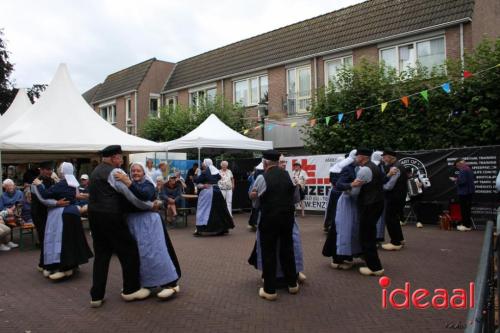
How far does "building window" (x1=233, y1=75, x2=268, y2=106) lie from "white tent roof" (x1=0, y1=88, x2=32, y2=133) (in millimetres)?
9924

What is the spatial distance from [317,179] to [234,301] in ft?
33.4

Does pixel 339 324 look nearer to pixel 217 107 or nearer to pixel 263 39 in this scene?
pixel 217 107

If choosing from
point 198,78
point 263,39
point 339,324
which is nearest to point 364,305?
point 339,324

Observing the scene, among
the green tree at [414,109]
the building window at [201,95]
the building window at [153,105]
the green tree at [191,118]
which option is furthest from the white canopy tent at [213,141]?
the building window at [153,105]

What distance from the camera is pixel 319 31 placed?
20438mm

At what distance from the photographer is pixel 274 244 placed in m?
5.58

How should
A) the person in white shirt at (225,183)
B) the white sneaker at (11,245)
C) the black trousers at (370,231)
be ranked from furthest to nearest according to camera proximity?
1. the person in white shirt at (225,183)
2. the white sneaker at (11,245)
3. the black trousers at (370,231)

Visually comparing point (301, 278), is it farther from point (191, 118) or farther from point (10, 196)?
point (191, 118)

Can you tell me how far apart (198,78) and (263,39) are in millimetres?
4521

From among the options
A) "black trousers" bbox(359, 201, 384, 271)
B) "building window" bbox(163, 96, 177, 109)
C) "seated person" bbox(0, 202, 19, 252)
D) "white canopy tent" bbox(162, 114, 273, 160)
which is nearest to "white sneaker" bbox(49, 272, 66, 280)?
"seated person" bbox(0, 202, 19, 252)

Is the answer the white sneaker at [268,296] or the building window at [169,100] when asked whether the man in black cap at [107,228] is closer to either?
the white sneaker at [268,296]

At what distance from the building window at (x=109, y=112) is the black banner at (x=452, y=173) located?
76.1ft

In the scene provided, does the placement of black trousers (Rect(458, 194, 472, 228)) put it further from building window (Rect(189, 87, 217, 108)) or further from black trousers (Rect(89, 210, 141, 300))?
building window (Rect(189, 87, 217, 108))

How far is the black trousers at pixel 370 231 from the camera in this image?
6.36 metres
